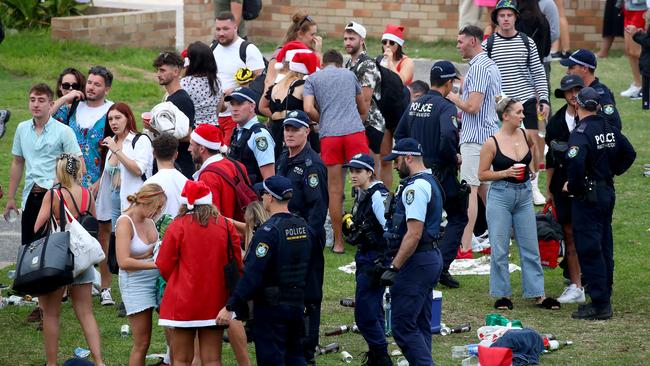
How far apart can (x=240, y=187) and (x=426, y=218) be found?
4.81 ft

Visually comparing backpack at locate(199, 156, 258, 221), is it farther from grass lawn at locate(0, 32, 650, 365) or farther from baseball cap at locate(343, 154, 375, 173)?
grass lawn at locate(0, 32, 650, 365)

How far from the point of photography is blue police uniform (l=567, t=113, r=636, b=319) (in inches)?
422

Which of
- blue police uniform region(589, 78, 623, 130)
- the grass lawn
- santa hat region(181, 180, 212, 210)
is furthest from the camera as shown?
blue police uniform region(589, 78, 623, 130)

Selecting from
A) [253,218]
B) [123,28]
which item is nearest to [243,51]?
[253,218]

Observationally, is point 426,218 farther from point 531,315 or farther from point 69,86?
point 69,86

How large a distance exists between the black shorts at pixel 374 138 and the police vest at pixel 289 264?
4873 millimetres

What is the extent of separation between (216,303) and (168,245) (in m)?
0.51

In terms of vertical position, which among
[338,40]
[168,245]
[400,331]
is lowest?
[400,331]

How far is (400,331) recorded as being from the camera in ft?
29.9

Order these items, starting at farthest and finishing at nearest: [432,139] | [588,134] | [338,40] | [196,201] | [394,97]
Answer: [338,40]
[394,97]
[432,139]
[588,134]
[196,201]

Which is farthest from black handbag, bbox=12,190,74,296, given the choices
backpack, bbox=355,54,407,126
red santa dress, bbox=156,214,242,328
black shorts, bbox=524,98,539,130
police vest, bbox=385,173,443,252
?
black shorts, bbox=524,98,539,130

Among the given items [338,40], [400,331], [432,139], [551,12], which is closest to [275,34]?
[338,40]

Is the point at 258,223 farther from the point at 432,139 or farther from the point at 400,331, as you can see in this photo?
the point at 432,139

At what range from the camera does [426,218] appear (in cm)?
922
